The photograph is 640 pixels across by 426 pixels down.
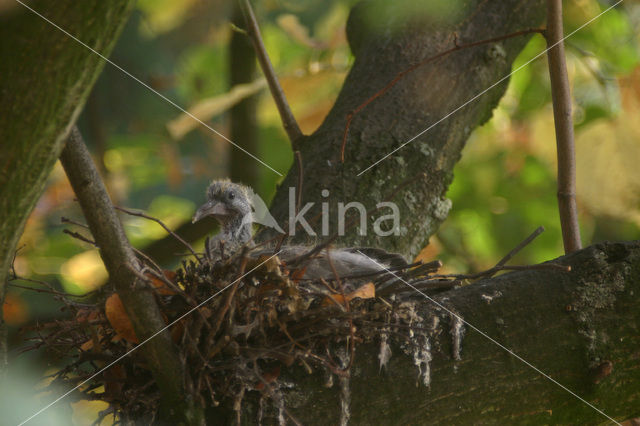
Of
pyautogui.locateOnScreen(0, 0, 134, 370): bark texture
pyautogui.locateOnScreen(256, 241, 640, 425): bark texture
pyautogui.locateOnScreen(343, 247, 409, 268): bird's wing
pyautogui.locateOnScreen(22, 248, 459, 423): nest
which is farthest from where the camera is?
pyautogui.locateOnScreen(343, 247, 409, 268): bird's wing

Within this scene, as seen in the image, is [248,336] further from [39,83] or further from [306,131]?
[306,131]

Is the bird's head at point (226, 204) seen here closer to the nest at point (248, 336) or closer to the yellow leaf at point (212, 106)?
the yellow leaf at point (212, 106)

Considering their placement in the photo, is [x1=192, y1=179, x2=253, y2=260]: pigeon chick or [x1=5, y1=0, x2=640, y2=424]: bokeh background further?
[x1=5, y1=0, x2=640, y2=424]: bokeh background

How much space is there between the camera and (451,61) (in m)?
3.23

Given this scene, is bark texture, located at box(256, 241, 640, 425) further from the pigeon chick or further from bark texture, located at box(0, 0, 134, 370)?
the pigeon chick

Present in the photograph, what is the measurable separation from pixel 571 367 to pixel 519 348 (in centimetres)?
16

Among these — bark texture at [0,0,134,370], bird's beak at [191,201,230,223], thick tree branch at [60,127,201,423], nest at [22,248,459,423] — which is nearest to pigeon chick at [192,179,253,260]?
bird's beak at [191,201,230,223]

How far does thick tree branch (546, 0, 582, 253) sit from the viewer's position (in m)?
2.48

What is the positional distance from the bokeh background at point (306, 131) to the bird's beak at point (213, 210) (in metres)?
0.47

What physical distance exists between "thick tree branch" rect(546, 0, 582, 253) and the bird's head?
1.60 metres

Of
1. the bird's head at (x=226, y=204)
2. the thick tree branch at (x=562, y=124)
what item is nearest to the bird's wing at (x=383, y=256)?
the thick tree branch at (x=562, y=124)

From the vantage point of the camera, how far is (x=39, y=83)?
122 centimetres

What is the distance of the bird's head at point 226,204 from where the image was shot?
3469 mm

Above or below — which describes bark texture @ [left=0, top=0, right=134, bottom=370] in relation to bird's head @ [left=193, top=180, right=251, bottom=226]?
below
